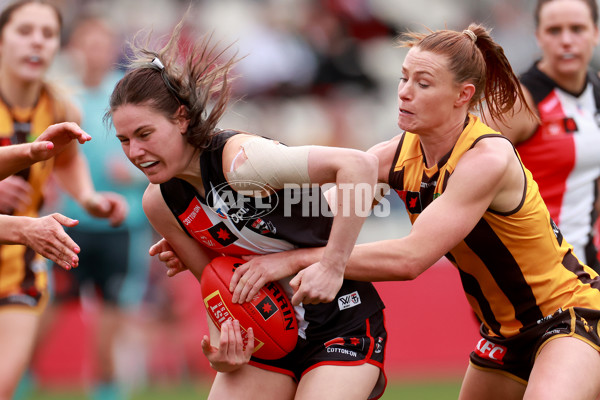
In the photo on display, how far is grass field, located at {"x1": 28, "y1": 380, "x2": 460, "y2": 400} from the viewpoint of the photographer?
7523mm

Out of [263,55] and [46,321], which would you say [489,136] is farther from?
[263,55]

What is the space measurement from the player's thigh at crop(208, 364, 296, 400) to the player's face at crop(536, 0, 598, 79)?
2601 mm

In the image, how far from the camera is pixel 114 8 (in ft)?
34.8

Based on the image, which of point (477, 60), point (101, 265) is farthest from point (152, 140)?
point (101, 265)

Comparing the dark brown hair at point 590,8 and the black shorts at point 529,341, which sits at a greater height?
the dark brown hair at point 590,8

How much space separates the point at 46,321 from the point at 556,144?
167 inches

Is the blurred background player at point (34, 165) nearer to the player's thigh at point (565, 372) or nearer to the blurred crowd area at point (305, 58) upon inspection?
the player's thigh at point (565, 372)

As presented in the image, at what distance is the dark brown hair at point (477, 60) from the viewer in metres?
3.72

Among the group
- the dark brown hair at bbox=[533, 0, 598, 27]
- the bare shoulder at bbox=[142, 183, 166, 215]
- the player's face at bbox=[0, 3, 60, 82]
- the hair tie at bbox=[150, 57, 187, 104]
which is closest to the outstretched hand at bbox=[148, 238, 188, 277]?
the bare shoulder at bbox=[142, 183, 166, 215]

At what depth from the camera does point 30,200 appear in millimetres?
5426

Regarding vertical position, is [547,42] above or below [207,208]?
above

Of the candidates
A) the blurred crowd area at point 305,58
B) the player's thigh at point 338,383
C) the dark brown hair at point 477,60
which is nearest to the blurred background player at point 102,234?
the blurred crowd area at point 305,58

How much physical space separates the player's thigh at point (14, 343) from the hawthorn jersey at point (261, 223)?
1.77m

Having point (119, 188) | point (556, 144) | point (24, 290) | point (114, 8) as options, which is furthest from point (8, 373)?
point (114, 8)
